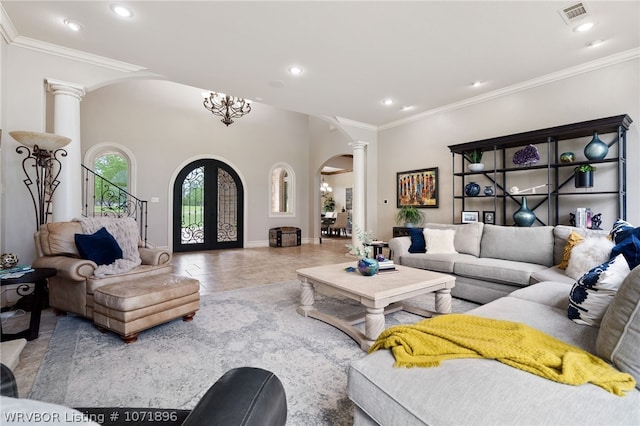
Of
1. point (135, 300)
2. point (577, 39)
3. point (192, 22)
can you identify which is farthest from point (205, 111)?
point (577, 39)

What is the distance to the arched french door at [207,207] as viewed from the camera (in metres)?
7.15

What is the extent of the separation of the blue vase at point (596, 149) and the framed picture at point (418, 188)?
2.23 metres

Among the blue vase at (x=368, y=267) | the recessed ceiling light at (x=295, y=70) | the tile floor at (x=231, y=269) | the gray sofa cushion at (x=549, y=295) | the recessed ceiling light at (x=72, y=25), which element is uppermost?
the recessed ceiling light at (x=295, y=70)

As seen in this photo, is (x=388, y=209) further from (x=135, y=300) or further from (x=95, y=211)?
(x=95, y=211)

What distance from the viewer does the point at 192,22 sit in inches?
115

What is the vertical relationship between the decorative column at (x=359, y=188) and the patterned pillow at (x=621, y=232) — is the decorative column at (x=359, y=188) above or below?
above

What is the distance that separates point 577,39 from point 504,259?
256cm

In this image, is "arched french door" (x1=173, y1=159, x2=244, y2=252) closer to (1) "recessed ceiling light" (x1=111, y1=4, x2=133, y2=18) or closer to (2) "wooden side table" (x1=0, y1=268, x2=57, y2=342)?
(1) "recessed ceiling light" (x1=111, y1=4, x2=133, y2=18)

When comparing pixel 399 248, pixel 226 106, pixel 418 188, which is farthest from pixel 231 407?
pixel 226 106

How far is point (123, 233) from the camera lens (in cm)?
317

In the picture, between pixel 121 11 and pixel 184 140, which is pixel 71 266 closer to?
pixel 121 11

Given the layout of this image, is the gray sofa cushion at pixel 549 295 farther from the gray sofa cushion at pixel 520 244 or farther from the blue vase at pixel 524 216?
the blue vase at pixel 524 216

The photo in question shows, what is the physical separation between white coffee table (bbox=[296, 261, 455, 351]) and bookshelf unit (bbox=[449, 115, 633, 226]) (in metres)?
2.59

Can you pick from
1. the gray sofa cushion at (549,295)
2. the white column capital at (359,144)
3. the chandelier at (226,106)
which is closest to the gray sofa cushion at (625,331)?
the gray sofa cushion at (549,295)
